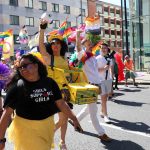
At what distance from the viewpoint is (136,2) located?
2780cm

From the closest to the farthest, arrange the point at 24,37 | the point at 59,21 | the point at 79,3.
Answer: the point at 24,37 → the point at 59,21 → the point at 79,3

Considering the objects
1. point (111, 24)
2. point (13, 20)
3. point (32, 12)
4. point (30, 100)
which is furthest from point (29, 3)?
point (30, 100)

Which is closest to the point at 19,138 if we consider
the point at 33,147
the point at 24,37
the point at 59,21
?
the point at 33,147

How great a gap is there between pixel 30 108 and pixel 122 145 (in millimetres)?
2921

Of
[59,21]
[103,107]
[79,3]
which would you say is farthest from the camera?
[79,3]

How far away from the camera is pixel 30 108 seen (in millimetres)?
3645

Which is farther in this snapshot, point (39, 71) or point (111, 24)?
point (111, 24)

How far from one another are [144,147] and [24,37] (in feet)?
54.4

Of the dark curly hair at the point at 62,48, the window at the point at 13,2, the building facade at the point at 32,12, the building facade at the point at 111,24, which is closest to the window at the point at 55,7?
the building facade at the point at 32,12

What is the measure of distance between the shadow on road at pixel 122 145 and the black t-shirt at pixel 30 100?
2.63 metres

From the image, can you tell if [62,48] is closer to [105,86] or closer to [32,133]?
[32,133]

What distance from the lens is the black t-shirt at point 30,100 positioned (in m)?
3.63

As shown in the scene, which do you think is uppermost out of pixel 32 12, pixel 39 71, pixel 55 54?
pixel 32 12

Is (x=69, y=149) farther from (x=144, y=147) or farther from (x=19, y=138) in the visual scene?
(x=19, y=138)
